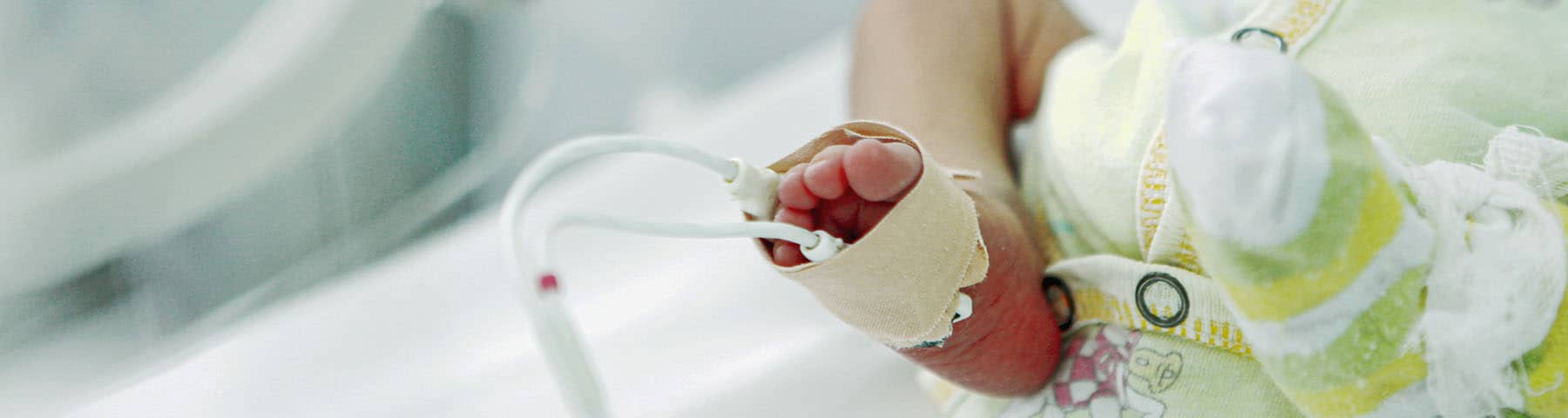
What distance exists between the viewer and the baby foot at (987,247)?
1.23 feet

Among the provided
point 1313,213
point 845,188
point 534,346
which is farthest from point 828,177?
point 534,346

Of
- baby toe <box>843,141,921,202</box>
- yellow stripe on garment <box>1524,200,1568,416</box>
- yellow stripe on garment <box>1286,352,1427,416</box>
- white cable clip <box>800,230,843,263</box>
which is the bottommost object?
yellow stripe on garment <box>1524,200,1568,416</box>

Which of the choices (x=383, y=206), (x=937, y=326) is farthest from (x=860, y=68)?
(x=383, y=206)

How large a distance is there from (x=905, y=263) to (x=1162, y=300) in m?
0.14

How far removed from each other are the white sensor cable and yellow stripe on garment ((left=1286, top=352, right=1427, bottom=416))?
0.17m

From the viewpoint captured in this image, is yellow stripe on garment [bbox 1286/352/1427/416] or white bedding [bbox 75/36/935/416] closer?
yellow stripe on garment [bbox 1286/352/1427/416]

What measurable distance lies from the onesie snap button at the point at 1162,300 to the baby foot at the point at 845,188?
0.14 metres

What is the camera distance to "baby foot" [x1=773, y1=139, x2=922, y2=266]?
37 cm

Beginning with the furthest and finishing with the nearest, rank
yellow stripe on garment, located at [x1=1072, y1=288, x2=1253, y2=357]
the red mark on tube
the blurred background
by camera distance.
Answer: the blurred background, yellow stripe on garment, located at [x1=1072, y1=288, x2=1253, y2=357], the red mark on tube

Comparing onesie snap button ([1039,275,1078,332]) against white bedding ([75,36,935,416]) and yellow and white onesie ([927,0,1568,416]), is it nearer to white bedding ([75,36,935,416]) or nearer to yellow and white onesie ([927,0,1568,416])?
yellow and white onesie ([927,0,1568,416])

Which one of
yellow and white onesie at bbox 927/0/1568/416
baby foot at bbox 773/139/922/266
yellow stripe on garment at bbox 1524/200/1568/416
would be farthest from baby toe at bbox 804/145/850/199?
yellow stripe on garment at bbox 1524/200/1568/416

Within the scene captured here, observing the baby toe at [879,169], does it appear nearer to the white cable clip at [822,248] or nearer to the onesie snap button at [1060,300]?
the white cable clip at [822,248]

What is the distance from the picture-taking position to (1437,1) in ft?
1.64

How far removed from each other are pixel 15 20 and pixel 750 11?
63cm
